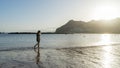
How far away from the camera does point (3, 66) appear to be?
48.7ft

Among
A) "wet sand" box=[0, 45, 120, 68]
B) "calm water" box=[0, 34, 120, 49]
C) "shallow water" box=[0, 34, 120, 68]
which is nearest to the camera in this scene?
"wet sand" box=[0, 45, 120, 68]

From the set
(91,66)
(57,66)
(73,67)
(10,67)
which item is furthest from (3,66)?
(91,66)

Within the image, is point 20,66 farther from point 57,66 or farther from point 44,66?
point 57,66

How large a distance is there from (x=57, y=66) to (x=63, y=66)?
1.69 feet

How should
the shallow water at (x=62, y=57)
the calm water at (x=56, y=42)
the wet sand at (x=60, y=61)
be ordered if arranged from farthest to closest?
the calm water at (x=56, y=42), the shallow water at (x=62, y=57), the wet sand at (x=60, y=61)

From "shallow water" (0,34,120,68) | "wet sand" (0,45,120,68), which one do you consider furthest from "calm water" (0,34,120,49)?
"wet sand" (0,45,120,68)

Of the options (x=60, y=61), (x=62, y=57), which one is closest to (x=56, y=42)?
(x=62, y=57)

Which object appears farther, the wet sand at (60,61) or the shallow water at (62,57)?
the shallow water at (62,57)

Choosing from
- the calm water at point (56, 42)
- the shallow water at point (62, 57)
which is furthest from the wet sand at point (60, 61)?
the calm water at point (56, 42)

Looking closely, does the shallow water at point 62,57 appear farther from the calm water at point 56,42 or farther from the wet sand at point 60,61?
the calm water at point 56,42

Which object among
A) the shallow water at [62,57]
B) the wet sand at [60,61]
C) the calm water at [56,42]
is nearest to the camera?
the wet sand at [60,61]

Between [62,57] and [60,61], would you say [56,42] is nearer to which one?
[62,57]

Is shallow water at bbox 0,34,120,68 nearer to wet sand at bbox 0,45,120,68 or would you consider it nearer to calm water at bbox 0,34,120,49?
wet sand at bbox 0,45,120,68

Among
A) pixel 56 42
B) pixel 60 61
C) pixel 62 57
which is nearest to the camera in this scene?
pixel 60 61
